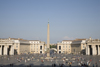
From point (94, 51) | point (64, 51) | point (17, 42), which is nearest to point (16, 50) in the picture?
point (17, 42)

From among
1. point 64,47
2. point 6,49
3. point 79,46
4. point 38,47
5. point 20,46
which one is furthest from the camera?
point 64,47

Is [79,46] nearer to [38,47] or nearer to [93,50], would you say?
[38,47]

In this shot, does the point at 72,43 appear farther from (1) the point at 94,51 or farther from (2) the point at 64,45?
(1) the point at 94,51

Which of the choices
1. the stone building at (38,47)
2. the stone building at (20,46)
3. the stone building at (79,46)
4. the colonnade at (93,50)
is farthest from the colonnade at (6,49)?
the stone building at (79,46)

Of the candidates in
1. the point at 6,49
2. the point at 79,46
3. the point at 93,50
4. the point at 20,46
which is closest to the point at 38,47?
the point at 20,46

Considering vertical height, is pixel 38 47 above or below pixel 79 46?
below

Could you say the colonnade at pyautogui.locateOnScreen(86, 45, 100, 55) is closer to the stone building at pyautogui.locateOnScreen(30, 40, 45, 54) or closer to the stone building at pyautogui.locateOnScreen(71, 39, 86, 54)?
the stone building at pyautogui.locateOnScreen(71, 39, 86, 54)

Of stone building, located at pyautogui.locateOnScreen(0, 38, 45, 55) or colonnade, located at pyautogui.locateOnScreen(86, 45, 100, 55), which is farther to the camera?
stone building, located at pyautogui.locateOnScreen(0, 38, 45, 55)

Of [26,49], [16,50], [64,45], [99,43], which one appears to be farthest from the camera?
[64,45]

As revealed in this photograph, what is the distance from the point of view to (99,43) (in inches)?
2785

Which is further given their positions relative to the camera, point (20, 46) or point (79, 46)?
point (79, 46)

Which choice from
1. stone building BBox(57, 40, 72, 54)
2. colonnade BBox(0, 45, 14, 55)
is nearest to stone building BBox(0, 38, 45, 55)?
colonnade BBox(0, 45, 14, 55)

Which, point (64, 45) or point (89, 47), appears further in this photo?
point (64, 45)

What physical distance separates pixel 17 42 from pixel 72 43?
36.6 m
